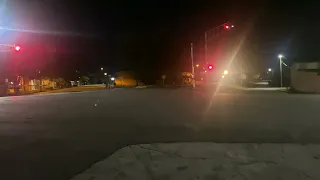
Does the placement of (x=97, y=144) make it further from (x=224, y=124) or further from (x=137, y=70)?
Result: (x=137, y=70)

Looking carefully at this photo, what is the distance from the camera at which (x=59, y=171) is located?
7.09 m

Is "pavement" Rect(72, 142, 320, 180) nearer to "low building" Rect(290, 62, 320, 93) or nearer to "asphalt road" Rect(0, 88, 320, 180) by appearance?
"asphalt road" Rect(0, 88, 320, 180)

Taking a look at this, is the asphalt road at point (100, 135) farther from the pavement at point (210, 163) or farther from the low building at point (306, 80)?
the low building at point (306, 80)

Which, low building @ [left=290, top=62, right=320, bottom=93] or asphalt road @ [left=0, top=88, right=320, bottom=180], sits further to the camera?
low building @ [left=290, top=62, right=320, bottom=93]

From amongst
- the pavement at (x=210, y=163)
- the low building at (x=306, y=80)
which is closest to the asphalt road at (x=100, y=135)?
the pavement at (x=210, y=163)

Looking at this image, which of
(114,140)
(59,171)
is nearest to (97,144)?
(114,140)

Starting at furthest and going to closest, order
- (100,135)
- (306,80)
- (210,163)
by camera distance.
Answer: (306,80), (100,135), (210,163)

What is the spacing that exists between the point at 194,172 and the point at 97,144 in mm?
3737

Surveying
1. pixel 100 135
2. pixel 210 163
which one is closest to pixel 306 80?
pixel 100 135

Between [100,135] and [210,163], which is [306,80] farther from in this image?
[210,163]

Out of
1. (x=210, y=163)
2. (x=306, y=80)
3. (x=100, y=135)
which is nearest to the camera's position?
(x=210, y=163)

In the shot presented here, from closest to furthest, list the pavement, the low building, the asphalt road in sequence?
the pavement
the asphalt road
the low building

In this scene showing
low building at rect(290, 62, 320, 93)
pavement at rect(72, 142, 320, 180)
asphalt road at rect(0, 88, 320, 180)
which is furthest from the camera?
low building at rect(290, 62, 320, 93)

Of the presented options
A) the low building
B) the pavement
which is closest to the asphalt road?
the pavement
